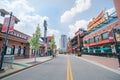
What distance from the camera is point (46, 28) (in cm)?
6581

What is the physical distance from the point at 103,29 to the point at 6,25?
107 feet

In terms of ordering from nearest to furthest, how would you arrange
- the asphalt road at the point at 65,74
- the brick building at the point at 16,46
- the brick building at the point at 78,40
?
the asphalt road at the point at 65,74
the brick building at the point at 16,46
the brick building at the point at 78,40

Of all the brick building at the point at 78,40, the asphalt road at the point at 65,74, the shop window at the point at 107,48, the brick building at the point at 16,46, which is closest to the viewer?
the asphalt road at the point at 65,74

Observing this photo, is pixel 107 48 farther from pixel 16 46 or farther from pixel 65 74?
pixel 65 74

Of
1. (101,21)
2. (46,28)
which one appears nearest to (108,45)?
(101,21)

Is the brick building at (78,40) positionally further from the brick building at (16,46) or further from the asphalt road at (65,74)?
the asphalt road at (65,74)

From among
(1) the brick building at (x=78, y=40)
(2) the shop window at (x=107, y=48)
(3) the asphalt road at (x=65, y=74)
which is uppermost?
(1) the brick building at (x=78, y=40)

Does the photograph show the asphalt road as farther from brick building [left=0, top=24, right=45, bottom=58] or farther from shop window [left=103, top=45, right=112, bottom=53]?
shop window [left=103, top=45, right=112, bottom=53]

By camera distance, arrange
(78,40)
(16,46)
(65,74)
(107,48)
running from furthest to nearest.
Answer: (78,40), (107,48), (16,46), (65,74)

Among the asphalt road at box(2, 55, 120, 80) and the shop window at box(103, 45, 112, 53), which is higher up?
the shop window at box(103, 45, 112, 53)

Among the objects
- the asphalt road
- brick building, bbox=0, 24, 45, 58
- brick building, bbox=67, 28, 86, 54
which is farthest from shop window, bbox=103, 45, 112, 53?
brick building, bbox=67, 28, 86, 54

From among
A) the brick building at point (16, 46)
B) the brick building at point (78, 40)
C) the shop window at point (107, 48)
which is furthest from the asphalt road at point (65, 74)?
the brick building at point (78, 40)

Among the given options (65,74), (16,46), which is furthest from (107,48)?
(65,74)

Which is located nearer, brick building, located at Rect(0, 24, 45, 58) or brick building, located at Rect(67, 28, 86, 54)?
brick building, located at Rect(0, 24, 45, 58)
